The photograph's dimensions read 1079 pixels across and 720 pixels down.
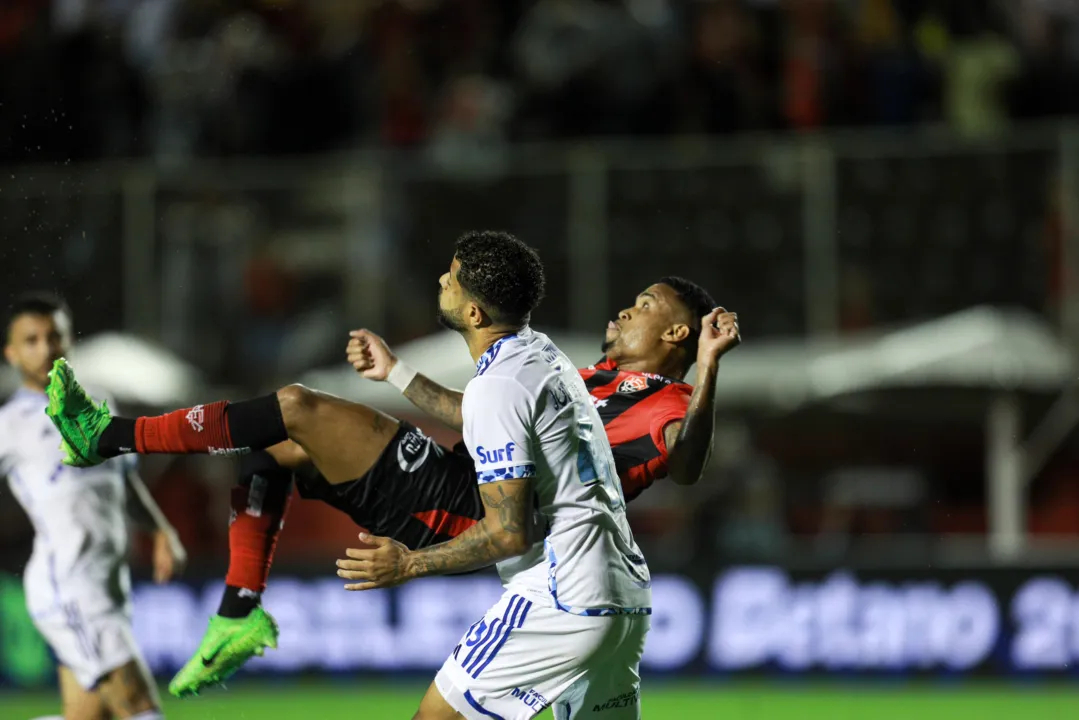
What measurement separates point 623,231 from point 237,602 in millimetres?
6994

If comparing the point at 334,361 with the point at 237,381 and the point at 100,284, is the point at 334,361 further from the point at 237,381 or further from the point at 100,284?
the point at 100,284

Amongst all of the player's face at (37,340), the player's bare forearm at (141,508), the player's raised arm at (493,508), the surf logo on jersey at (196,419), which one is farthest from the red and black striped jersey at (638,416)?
the player's face at (37,340)

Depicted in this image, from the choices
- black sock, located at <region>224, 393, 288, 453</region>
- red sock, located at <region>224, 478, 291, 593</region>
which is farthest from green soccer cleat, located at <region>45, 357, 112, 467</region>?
red sock, located at <region>224, 478, 291, 593</region>

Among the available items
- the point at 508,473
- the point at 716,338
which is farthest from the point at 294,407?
the point at 716,338

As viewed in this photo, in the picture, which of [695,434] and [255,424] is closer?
[255,424]

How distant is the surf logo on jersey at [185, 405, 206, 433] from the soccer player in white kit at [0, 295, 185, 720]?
1.91m

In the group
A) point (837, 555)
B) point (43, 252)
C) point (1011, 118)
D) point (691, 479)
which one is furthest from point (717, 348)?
point (1011, 118)

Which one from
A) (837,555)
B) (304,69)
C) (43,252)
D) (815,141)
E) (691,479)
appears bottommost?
(837,555)

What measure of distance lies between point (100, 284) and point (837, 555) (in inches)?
232

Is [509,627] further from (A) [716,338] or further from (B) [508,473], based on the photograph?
(A) [716,338]

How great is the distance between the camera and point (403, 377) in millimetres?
6406

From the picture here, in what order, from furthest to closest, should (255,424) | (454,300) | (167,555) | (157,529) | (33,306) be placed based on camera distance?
(157,529) < (167,555) < (33,306) < (255,424) < (454,300)

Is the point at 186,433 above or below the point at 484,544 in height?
above

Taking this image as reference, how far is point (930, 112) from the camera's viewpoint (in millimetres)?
13828
